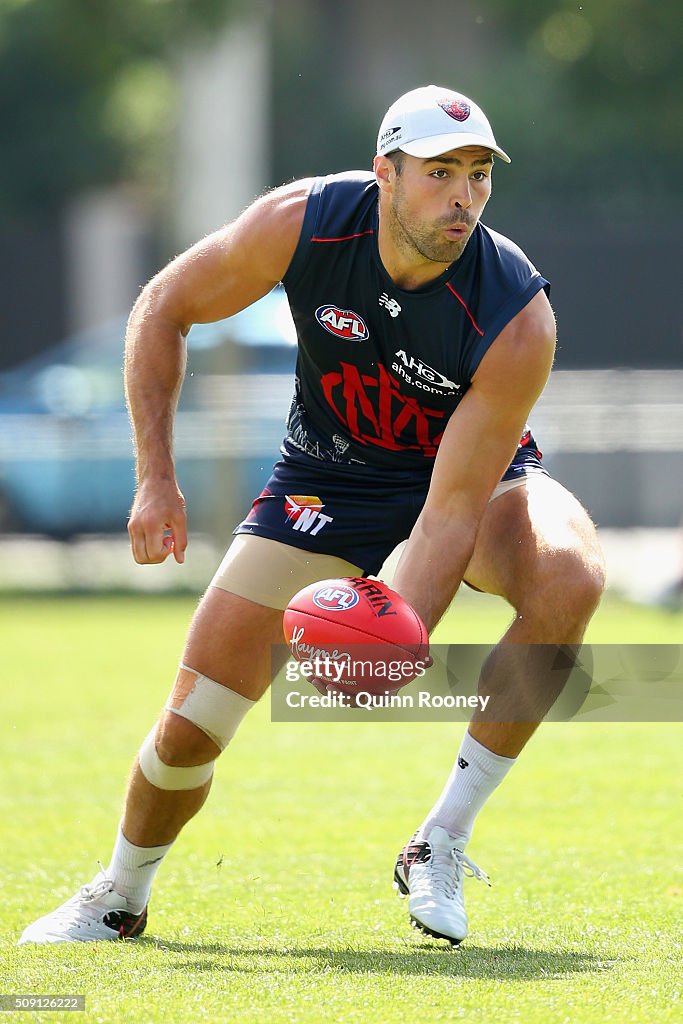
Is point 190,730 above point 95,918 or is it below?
above

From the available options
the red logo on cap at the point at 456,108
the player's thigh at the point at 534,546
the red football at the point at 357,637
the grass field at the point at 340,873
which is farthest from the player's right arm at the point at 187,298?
the grass field at the point at 340,873

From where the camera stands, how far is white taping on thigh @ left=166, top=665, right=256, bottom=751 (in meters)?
4.54

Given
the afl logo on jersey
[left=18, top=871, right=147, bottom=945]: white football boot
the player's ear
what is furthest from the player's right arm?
[left=18, top=871, right=147, bottom=945]: white football boot

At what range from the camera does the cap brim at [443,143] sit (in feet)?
13.7

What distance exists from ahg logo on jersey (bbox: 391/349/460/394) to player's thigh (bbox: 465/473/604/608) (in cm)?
40

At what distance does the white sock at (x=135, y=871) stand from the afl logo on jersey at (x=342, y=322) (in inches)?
62.6

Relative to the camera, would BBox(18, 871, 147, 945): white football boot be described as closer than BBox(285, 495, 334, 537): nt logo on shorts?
Yes

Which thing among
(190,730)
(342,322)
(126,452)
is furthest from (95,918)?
(126,452)

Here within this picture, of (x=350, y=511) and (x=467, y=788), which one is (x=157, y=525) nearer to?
(x=350, y=511)

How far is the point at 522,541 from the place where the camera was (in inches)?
176

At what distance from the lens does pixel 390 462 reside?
15.8 ft

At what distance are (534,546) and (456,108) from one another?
4.00ft

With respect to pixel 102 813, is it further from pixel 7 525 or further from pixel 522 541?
pixel 7 525

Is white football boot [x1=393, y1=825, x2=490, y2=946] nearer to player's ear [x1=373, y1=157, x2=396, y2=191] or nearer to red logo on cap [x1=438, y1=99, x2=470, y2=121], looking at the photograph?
player's ear [x1=373, y1=157, x2=396, y2=191]
